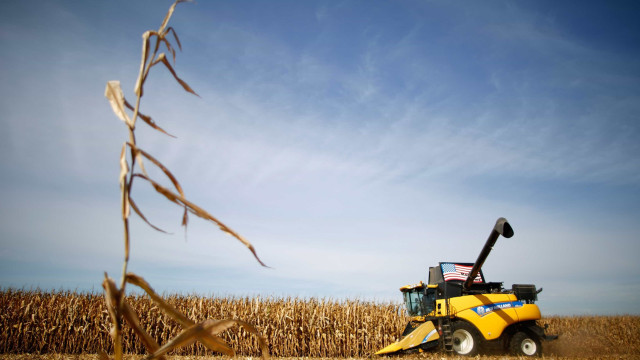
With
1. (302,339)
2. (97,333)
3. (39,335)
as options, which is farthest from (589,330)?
(39,335)

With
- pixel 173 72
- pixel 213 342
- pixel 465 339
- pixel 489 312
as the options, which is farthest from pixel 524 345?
pixel 173 72

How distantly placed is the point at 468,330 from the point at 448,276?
197 cm

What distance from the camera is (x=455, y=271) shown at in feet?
46.7

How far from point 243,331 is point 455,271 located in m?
9.43

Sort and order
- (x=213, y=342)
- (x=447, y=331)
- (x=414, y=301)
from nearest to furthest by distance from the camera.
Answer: (x=213, y=342) → (x=447, y=331) → (x=414, y=301)

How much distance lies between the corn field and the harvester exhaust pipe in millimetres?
5224

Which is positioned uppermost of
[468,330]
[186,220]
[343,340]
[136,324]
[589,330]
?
[186,220]

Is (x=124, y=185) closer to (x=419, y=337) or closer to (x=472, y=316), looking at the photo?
(x=419, y=337)

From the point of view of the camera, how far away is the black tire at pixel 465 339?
1255 centimetres

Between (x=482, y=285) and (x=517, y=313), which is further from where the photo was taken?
(x=482, y=285)

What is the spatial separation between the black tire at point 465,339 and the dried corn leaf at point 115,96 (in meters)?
13.5

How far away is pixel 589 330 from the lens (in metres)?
28.1

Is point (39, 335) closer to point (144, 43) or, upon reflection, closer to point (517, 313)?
point (517, 313)

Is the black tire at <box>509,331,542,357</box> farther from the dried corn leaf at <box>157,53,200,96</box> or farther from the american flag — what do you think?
the dried corn leaf at <box>157,53,200,96</box>
